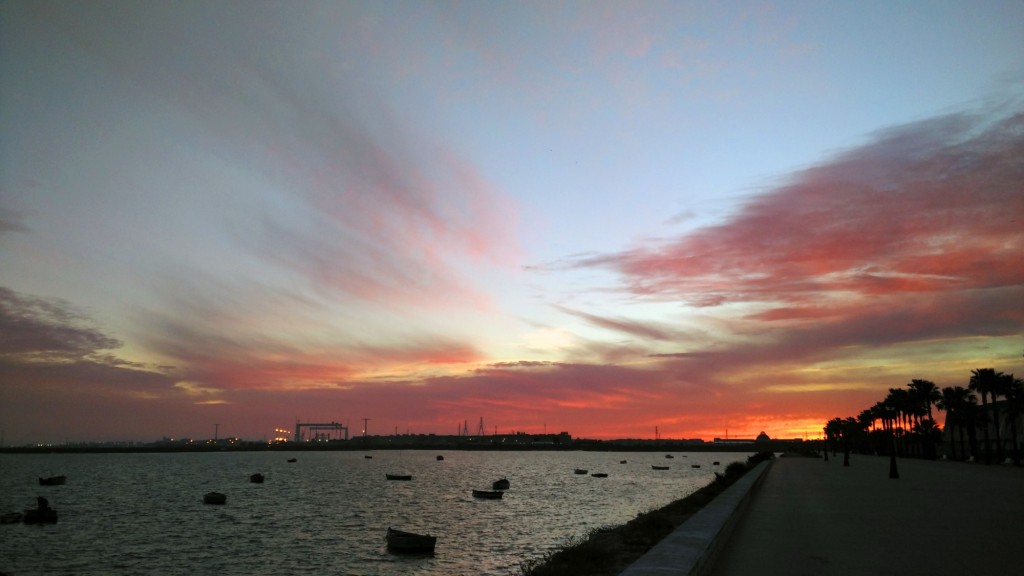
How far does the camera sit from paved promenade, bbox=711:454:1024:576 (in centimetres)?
1617

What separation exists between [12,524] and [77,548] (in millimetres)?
15668

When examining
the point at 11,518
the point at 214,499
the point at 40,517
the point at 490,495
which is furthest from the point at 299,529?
the point at 490,495

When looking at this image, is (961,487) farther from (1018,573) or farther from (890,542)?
(1018,573)

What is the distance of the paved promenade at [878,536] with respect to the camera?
16.2 m

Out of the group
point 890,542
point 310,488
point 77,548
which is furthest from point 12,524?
point 890,542

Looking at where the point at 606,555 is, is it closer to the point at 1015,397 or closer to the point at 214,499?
the point at 214,499

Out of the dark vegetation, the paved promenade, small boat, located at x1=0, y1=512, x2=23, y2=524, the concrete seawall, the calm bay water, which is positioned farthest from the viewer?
small boat, located at x1=0, y1=512, x2=23, y2=524

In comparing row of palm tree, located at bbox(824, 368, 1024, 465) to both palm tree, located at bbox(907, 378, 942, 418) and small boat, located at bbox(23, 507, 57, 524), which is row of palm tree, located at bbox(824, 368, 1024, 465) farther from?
small boat, located at bbox(23, 507, 57, 524)

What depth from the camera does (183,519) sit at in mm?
56531

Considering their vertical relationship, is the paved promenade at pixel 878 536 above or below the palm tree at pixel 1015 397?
below

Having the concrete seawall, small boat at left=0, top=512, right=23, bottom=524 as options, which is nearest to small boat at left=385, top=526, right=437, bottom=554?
the concrete seawall

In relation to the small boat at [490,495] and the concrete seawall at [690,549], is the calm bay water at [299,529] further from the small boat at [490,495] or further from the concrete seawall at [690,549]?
the concrete seawall at [690,549]

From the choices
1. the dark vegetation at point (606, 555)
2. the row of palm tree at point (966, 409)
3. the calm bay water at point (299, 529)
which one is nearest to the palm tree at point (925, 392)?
the row of palm tree at point (966, 409)

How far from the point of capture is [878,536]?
70.5 feet
